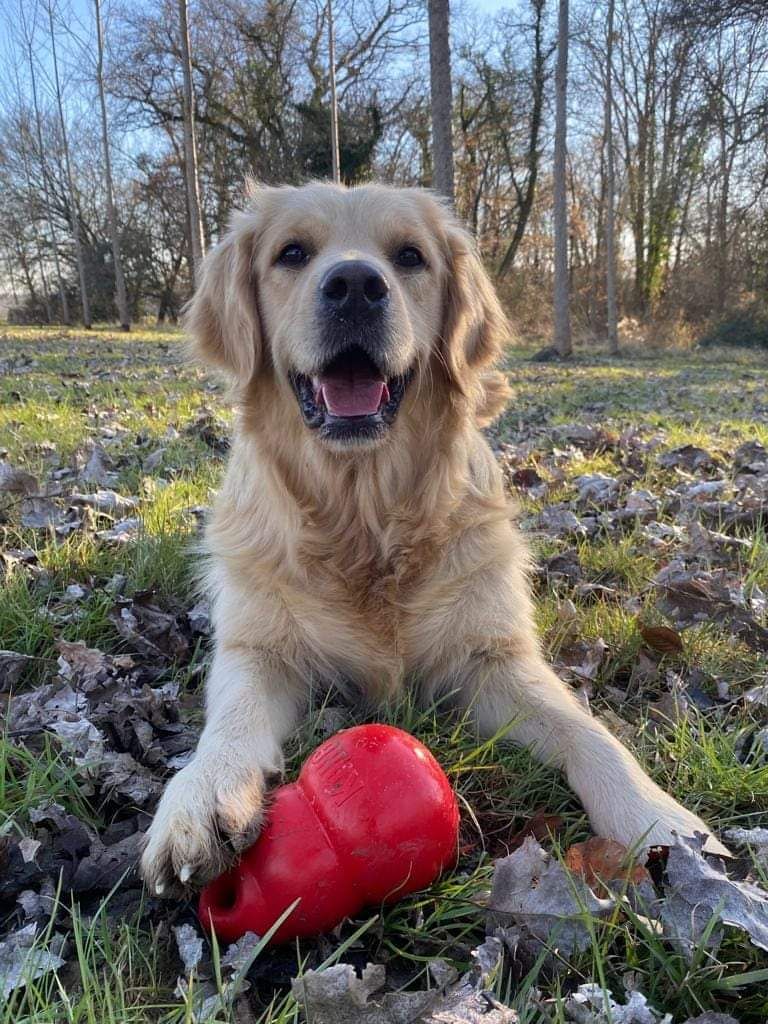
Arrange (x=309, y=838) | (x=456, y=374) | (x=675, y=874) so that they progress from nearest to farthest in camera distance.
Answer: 1. (x=309, y=838)
2. (x=675, y=874)
3. (x=456, y=374)

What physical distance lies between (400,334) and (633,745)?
1.48 meters

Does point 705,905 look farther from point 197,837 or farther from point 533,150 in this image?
point 533,150

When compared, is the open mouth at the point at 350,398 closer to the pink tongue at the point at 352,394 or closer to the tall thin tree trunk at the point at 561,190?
the pink tongue at the point at 352,394

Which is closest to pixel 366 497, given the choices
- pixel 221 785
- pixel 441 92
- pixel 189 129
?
pixel 221 785

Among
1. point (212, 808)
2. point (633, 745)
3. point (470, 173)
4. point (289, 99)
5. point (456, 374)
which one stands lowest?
point (633, 745)

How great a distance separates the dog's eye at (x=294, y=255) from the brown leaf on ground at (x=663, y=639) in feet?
5.93

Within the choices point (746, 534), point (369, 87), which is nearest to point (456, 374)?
point (746, 534)

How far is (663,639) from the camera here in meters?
2.48

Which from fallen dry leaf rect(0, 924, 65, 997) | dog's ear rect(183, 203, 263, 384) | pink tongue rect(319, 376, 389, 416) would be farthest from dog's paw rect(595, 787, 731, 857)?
dog's ear rect(183, 203, 263, 384)

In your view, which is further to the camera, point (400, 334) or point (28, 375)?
point (28, 375)

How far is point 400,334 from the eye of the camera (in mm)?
2551

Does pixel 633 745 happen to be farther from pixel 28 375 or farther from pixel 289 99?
pixel 289 99

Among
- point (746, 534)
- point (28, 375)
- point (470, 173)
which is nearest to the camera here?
point (746, 534)

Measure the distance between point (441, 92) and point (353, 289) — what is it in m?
9.02
